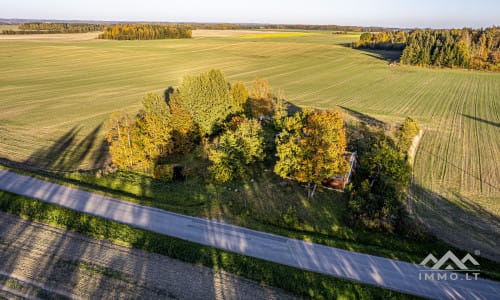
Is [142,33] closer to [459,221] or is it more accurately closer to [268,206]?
[268,206]

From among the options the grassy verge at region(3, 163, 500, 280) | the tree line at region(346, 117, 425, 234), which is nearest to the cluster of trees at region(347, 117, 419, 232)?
the tree line at region(346, 117, 425, 234)

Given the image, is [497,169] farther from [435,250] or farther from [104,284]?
[104,284]

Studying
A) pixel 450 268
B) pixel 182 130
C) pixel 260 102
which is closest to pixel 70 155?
pixel 182 130

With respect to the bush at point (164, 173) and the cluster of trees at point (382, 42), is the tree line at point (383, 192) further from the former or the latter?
the cluster of trees at point (382, 42)

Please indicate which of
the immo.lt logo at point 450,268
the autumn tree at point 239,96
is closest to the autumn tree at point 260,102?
the autumn tree at point 239,96

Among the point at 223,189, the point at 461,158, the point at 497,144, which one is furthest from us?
the point at 497,144

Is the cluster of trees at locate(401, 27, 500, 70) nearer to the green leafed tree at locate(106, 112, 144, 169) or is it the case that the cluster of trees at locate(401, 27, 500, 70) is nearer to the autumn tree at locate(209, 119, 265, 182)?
the autumn tree at locate(209, 119, 265, 182)

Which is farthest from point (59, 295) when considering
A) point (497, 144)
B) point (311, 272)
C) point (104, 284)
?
point (497, 144)
